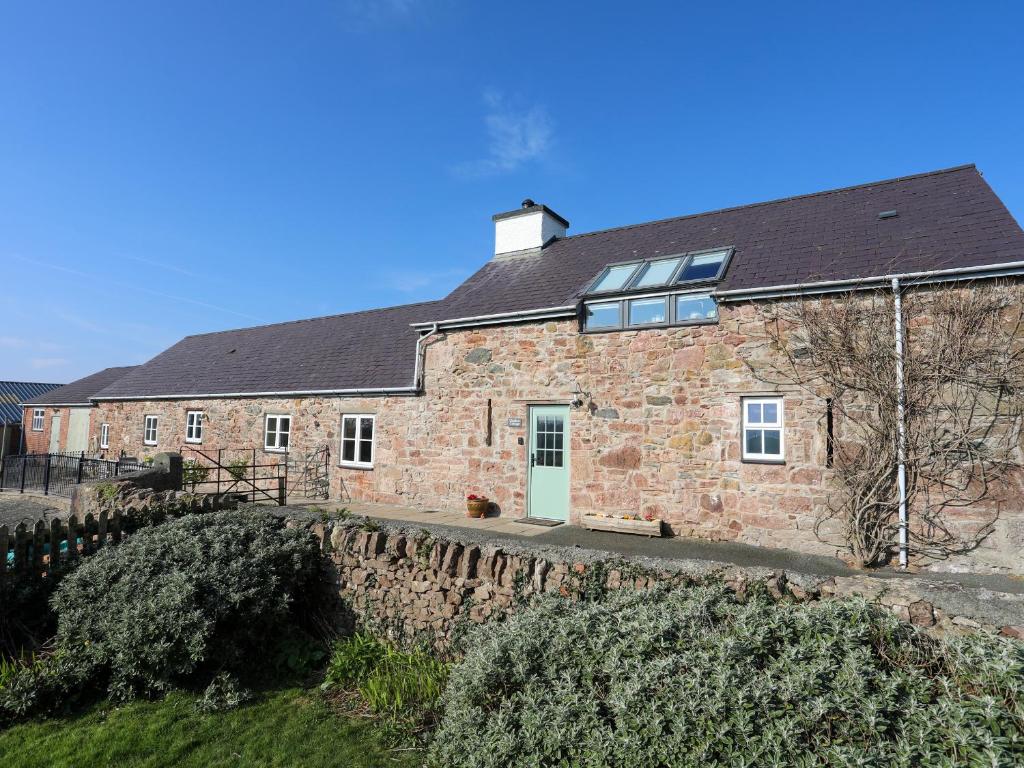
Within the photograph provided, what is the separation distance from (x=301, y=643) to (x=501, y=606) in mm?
Result: 2349

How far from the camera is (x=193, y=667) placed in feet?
16.5

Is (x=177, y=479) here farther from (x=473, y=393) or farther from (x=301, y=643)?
(x=301, y=643)

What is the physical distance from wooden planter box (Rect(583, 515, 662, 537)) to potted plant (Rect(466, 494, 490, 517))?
2.29m

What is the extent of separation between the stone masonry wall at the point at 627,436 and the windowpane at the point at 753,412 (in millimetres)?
193

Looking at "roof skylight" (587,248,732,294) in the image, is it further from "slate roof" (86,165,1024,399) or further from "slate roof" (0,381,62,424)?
"slate roof" (0,381,62,424)

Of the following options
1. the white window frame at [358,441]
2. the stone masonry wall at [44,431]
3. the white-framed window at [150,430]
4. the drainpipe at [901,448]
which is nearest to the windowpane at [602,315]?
the drainpipe at [901,448]

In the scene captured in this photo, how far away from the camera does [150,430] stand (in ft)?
68.0

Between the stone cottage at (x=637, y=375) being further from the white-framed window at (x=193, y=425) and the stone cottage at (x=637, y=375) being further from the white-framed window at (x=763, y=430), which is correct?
the white-framed window at (x=193, y=425)

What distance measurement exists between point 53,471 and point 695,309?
18217 mm

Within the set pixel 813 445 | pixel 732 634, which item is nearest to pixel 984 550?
pixel 813 445

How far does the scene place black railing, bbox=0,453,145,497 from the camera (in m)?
15.8

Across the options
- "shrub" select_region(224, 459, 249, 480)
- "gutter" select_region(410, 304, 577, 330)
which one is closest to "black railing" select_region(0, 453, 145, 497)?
"shrub" select_region(224, 459, 249, 480)

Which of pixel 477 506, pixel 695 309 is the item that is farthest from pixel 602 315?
pixel 477 506

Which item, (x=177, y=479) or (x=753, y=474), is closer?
(x=753, y=474)
